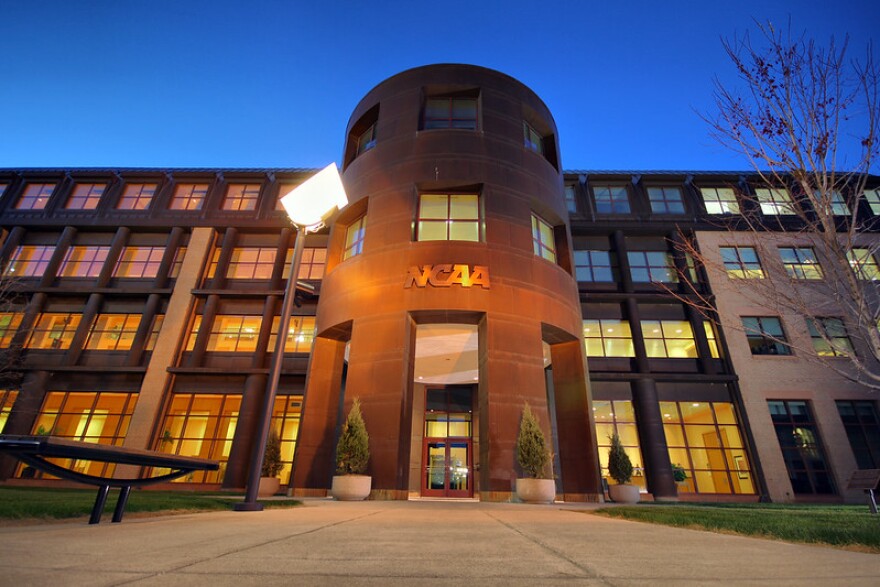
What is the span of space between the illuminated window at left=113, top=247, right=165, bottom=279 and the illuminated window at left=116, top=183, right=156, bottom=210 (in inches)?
128

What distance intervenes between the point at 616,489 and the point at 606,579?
16.1 m

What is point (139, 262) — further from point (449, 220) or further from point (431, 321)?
point (431, 321)

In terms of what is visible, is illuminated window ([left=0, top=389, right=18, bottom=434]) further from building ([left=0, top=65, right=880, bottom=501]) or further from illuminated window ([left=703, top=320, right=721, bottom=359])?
illuminated window ([left=703, top=320, right=721, bottom=359])

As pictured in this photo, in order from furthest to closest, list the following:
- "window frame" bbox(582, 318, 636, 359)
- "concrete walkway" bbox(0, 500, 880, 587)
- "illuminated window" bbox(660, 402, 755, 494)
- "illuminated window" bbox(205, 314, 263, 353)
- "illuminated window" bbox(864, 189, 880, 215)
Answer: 1. "illuminated window" bbox(864, 189, 880, 215)
2. "illuminated window" bbox(205, 314, 263, 353)
3. "window frame" bbox(582, 318, 636, 359)
4. "illuminated window" bbox(660, 402, 755, 494)
5. "concrete walkway" bbox(0, 500, 880, 587)

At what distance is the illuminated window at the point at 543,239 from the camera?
55.5ft

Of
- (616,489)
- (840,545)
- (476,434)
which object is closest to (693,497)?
(616,489)

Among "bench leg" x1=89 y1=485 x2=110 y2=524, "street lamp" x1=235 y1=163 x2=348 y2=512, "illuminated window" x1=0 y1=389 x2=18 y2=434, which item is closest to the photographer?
"bench leg" x1=89 y1=485 x2=110 y2=524

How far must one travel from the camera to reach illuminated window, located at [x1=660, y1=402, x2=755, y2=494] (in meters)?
19.4

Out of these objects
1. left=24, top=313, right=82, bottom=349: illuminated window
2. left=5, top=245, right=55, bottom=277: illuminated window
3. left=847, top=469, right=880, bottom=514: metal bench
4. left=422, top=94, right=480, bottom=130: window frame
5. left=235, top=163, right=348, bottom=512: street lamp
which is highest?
left=422, top=94, right=480, bottom=130: window frame

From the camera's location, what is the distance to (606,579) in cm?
199

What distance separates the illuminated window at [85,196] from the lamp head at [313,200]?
27338 mm

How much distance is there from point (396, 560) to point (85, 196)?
35.8 metres

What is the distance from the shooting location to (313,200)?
29.2 feet

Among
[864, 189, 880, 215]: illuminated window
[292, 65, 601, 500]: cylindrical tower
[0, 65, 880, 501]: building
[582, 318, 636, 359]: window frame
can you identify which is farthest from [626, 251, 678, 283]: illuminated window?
[864, 189, 880, 215]: illuminated window
